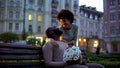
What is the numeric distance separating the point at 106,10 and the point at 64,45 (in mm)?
61742

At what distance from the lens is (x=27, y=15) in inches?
2793

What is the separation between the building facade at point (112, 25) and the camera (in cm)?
6312

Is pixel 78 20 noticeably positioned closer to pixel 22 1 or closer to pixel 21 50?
pixel 22 1

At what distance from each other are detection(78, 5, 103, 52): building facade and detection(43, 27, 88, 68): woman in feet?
242

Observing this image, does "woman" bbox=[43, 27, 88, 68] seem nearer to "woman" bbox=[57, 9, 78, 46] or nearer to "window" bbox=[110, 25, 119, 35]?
"woman" bbox=[57, 9, 78, 46]

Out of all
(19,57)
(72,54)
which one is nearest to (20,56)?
(19,57)

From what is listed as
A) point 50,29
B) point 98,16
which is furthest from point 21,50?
point 98,16

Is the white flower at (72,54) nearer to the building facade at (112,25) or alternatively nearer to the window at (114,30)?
the building facade at (112,25)

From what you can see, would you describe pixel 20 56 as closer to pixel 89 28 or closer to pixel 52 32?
pixel 52 32

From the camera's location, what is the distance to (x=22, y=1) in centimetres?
7062

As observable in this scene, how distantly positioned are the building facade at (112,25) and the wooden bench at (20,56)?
58741mm

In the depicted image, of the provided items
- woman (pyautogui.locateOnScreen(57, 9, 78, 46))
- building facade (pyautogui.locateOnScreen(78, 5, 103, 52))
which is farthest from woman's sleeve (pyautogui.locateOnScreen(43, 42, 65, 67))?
building facade (pyautogui.locateOnScreen(78, 5, 103, 52))

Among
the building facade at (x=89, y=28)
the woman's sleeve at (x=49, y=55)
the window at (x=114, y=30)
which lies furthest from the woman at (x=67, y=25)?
the building facade at (x=89, y=28)

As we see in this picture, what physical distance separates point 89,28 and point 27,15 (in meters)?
24.1
